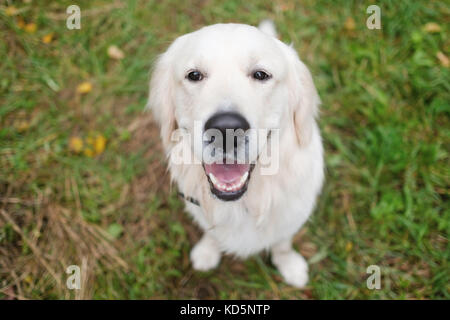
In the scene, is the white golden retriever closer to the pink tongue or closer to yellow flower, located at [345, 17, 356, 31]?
the pink tongue

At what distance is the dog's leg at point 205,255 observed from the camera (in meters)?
2.88

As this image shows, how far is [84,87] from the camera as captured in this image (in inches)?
139

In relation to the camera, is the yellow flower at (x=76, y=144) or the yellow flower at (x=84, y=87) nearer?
the yellow flower at (x=76, y=144)

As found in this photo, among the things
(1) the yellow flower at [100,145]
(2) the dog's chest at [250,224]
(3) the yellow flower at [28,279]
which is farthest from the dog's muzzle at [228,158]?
(3) the yellow flower at [28,279]

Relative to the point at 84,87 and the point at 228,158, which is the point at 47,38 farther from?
the point at 228,158

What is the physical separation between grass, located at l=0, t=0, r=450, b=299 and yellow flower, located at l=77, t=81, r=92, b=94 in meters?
0.07

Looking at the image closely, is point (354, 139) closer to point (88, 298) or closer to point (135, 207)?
point (135, 207)

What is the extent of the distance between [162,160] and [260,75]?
5.53 ft

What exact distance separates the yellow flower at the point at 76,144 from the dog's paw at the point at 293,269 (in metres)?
2.12

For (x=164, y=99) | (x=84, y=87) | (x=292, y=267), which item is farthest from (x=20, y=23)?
(x=292, y=267)

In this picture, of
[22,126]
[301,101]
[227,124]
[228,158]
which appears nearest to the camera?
[227,124]

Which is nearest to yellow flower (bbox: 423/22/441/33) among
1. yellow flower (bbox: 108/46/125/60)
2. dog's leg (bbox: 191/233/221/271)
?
dog's leg (bbox: 191/233/221/271)

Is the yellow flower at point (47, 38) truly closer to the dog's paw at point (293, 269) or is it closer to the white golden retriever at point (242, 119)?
the white golden retriever at point (242, 119)

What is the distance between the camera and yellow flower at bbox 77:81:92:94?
11.6 ft
